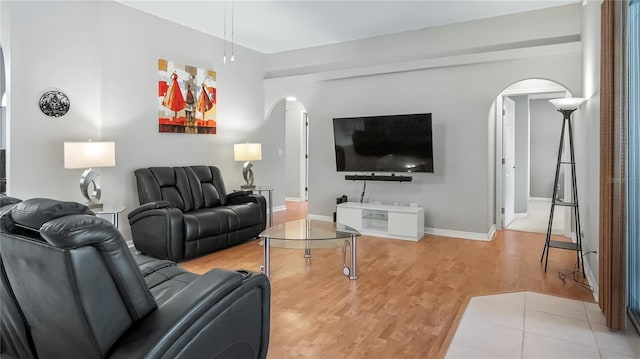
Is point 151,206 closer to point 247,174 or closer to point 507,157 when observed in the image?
point 247,174

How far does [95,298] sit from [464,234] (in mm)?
4812

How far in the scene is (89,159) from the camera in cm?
386

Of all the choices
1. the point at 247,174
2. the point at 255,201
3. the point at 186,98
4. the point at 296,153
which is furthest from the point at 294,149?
the point at 255,201

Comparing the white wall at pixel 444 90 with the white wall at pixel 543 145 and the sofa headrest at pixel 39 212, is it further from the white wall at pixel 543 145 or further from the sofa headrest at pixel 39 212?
the sofa headrest at pixel 39 212

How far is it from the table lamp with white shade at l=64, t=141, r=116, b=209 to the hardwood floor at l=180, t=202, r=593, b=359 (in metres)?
1.17

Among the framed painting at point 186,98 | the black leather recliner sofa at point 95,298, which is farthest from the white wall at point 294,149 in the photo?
the black leather recliner sofa at point 95,298

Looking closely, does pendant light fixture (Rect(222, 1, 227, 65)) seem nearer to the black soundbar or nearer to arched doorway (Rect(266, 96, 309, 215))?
Answer: the black soundbar

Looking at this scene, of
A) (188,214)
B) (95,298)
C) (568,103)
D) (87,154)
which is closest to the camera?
(95,298)

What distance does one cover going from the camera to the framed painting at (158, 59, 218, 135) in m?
5.00

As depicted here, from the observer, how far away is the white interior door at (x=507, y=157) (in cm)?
604

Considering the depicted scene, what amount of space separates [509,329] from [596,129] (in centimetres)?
178

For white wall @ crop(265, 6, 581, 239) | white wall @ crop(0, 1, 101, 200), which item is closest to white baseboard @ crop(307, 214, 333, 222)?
white wall @ crop(265, 6, 581, 239)

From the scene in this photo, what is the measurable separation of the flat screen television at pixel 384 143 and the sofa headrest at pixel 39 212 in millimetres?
4465

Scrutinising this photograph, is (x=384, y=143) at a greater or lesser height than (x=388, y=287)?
greater
